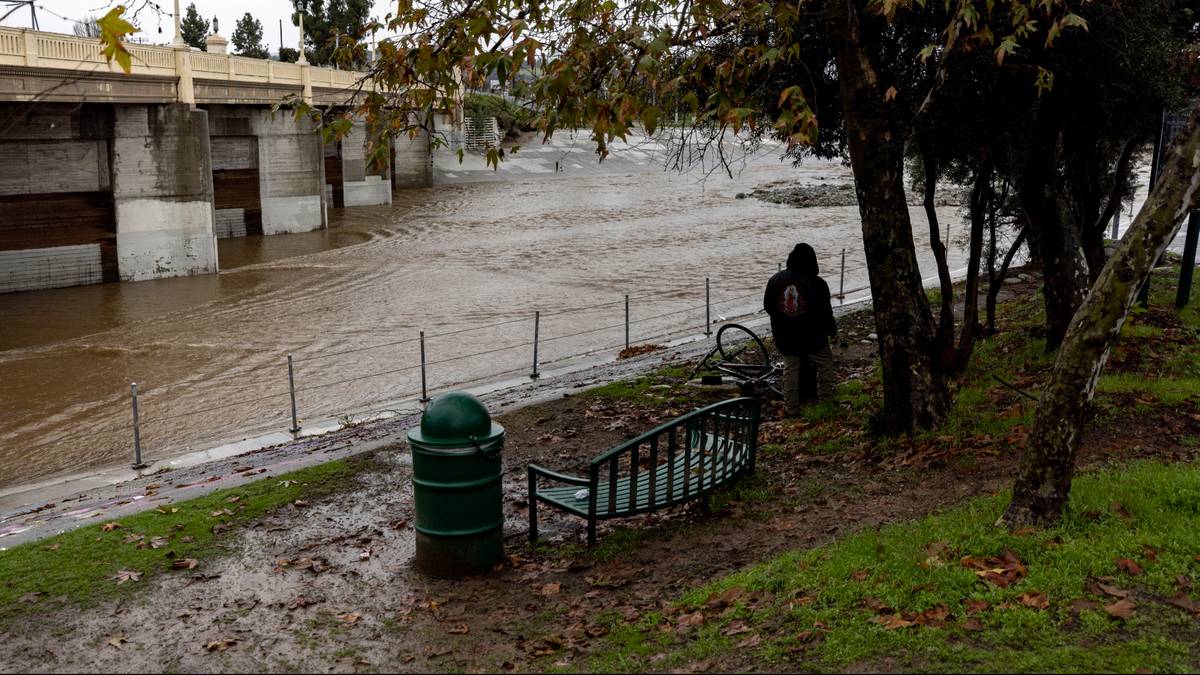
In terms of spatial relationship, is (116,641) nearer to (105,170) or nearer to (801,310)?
(801,310)

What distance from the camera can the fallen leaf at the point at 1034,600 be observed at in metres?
5.56

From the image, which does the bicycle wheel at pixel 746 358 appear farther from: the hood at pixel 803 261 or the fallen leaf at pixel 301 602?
the fallen leaf at pixel 301 602

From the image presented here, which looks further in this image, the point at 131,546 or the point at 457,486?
the point at 131,546

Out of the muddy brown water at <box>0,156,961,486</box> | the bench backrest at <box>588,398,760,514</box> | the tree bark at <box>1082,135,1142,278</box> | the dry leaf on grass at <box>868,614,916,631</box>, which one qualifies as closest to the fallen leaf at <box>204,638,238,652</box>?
the bench backrest at <box>588,398,760,514</box>

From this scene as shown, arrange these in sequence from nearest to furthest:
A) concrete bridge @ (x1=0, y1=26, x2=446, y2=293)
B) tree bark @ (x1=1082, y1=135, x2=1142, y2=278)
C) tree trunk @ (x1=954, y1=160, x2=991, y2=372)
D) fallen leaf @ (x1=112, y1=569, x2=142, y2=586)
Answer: fallen leaf @ (x1=112, y1=569, x2=142, y2=586) < tree trunk @ (x1=954, y1=160, x2=991, y2=372) < tree bark @ (x1=1082, y1=135, x2=1142, y2=278) < concrete bridge @ (x1=0, y1=26, x2=446, y2=293)

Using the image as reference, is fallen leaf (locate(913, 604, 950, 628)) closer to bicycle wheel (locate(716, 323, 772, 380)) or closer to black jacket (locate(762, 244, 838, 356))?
black jacket (locate(762, 244, 838, 356))

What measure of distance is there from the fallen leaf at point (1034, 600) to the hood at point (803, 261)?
18.2 ft

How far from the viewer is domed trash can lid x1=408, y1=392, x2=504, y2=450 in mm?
7215

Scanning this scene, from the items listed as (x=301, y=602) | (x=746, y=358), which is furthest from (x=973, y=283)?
(x=301, y=602)

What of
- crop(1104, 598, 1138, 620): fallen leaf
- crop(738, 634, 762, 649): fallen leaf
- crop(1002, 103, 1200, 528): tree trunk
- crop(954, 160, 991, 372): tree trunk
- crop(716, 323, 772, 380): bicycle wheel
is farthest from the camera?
crop(716, 323, 772, 380): bicycle wheel

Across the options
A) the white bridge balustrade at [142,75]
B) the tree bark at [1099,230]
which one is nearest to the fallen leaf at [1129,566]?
the tree bark at [1099,230]

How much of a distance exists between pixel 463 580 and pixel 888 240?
4549mm

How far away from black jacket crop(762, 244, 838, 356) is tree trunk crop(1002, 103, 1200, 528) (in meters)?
4.22

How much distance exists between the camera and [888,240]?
9195mm
